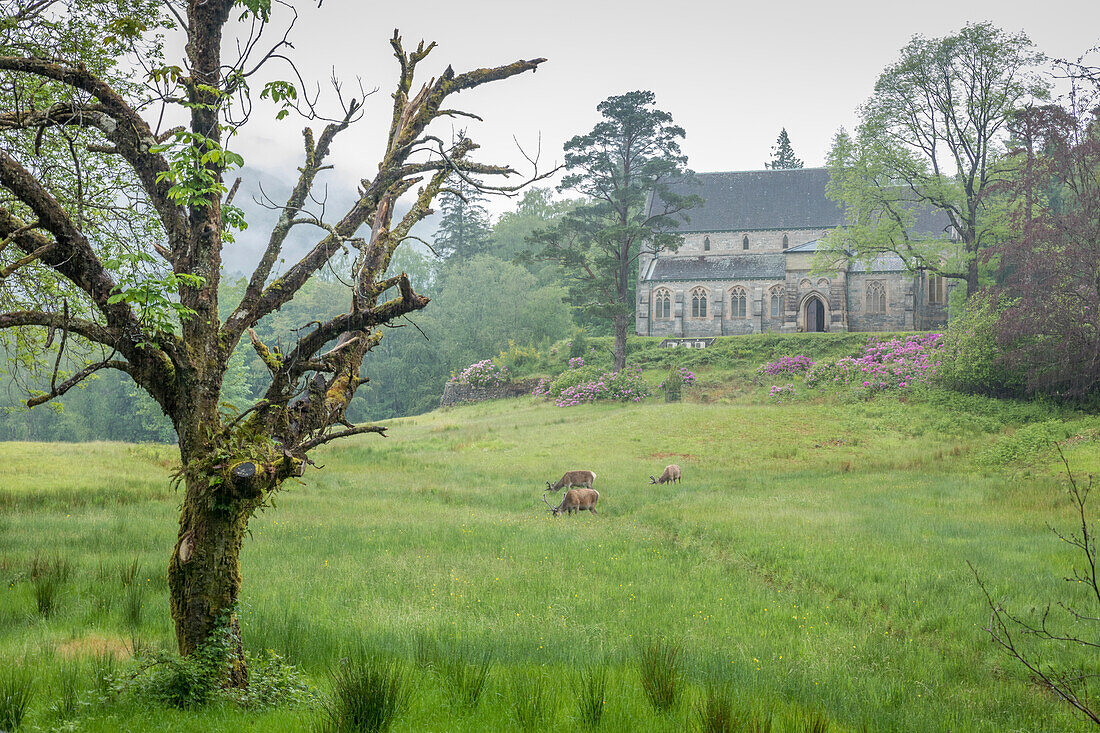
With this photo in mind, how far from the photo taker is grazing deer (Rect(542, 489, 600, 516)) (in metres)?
16.6

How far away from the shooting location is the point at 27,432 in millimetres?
71688

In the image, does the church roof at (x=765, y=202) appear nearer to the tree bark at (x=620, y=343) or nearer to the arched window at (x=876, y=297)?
the arched window at (x=876, y=297)

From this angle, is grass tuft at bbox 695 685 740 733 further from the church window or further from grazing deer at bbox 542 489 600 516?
the church window

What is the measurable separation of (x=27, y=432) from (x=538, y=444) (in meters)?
66.9

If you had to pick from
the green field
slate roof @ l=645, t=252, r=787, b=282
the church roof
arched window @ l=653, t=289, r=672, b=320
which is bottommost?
the green field

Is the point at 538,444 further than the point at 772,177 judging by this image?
No

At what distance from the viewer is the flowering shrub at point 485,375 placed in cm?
5681

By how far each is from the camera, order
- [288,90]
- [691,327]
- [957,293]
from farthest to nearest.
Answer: [691,327]
[957,293]
[288,90]

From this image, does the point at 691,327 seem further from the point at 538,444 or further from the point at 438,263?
the point at 438,263

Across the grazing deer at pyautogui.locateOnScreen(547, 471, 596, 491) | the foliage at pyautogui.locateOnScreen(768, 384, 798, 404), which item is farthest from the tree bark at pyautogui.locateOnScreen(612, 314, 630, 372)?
the grazing deer at pyautogui.locateOnScreen(547, 471, 596, 491)

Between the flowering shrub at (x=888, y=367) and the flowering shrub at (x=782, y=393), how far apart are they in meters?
1.71

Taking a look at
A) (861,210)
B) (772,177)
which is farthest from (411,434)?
(772,177)

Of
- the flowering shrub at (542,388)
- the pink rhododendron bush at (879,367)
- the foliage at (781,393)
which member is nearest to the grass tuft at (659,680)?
the foliage at (781,393)

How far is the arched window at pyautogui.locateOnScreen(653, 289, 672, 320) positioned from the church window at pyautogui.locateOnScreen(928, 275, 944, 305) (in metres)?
20.1
